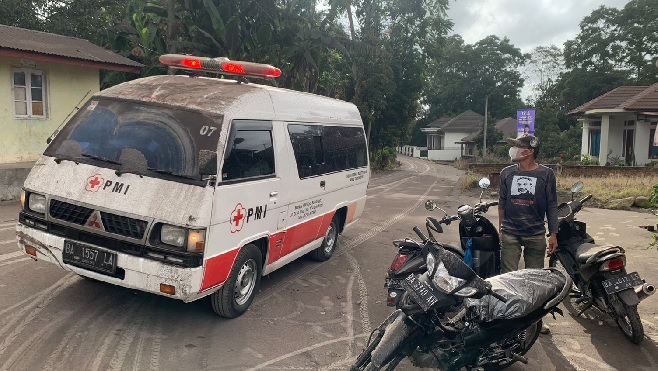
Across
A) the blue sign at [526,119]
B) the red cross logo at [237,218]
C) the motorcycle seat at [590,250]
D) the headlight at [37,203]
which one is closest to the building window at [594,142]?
the blue sign at [526,119]

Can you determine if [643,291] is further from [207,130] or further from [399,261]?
[207,130]

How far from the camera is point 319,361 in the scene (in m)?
4.38

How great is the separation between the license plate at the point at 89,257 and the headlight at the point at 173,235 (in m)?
0.47

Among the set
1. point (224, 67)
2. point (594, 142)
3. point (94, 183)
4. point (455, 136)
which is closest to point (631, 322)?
point (224, 67)

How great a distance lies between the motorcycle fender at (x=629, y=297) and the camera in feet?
15.9

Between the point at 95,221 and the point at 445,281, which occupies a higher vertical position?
the point at 95,221

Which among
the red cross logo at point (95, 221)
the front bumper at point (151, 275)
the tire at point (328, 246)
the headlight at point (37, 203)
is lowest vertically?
the tire at point (328, 246)

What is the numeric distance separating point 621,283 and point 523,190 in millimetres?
1219

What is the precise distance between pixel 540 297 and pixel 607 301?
1.70 m

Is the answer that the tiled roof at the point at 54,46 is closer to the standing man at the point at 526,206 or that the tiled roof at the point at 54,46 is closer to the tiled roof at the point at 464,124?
the standing man at the point at 526,206

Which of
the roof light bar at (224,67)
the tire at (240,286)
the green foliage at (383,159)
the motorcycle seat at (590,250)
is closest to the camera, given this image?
the tire at (240,286)

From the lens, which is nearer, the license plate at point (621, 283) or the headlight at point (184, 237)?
the headlight at point (184, 237)

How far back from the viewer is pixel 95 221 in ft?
14.8

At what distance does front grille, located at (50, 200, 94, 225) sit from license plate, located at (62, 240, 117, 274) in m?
0.20
